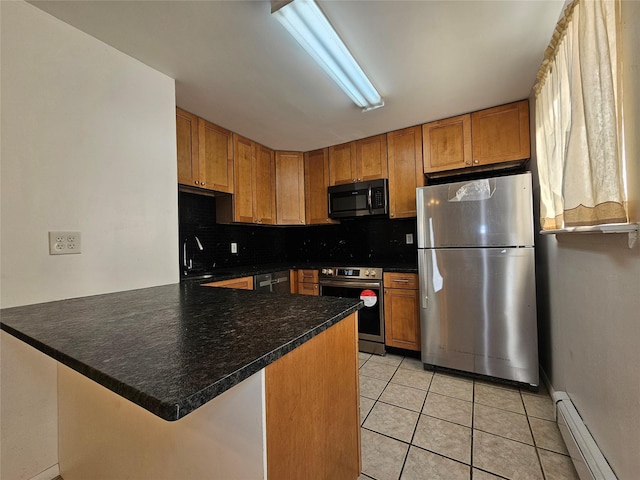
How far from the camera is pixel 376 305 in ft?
8.95

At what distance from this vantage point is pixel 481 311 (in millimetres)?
2129

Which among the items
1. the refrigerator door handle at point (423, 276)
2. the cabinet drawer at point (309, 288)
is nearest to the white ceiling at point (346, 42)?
the refrigerator door handle at point (423, 276)

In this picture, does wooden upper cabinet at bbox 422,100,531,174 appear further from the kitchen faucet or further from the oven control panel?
the kitchen faucet

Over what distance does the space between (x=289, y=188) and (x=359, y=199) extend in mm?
920

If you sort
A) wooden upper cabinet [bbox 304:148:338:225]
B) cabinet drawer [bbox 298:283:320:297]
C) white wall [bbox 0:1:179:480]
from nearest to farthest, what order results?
white wall [bbox 0:1:179:480] < cabinet drawer [bbox 298:283:320:297] < wooden upper cabinet [bbox 304:148:338:225]

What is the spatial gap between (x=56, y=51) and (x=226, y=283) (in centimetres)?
172

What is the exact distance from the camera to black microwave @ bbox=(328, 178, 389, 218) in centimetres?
294

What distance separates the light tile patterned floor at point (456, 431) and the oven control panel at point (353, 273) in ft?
3.03

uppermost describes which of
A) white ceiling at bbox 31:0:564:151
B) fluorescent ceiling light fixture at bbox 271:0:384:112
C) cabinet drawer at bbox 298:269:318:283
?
white ceiling at bbox 31:0:564:151

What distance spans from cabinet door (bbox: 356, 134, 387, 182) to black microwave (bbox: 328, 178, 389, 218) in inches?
3.8

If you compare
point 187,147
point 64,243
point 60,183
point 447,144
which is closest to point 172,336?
point 64,243

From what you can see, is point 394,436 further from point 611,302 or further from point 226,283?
point 226,283

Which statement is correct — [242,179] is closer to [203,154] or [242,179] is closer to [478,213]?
[203,154]

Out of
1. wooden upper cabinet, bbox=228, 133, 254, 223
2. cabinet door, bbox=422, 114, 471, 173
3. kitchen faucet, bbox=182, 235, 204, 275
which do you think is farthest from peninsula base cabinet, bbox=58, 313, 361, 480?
cabinet door, bbox=422, 114, 471, 173
